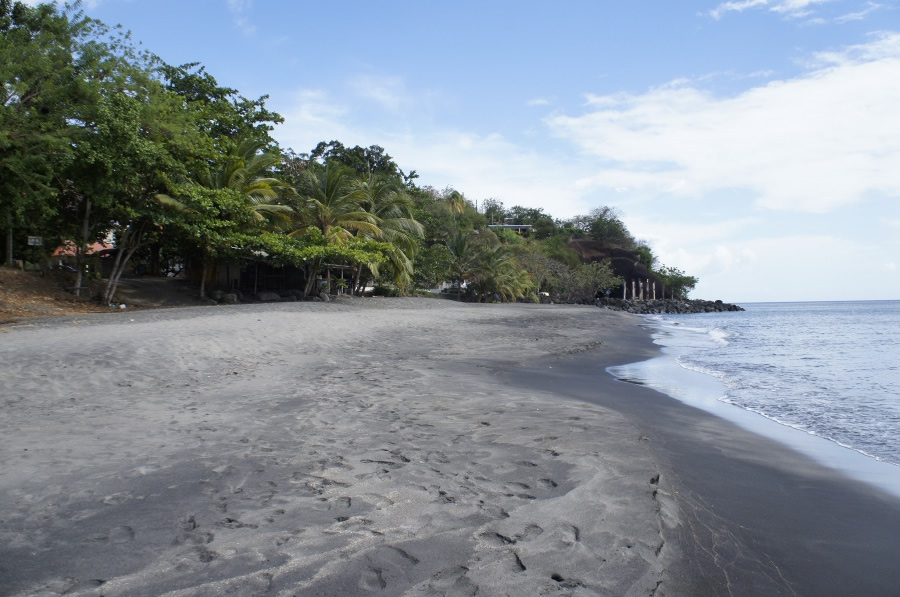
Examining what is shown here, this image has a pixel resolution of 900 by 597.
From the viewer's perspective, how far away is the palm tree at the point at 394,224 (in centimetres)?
2767

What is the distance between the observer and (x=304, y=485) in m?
3.59

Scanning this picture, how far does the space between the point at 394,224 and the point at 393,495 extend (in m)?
25.7

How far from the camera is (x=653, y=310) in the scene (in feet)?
189

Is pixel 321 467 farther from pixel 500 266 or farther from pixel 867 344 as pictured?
pixel 500 266

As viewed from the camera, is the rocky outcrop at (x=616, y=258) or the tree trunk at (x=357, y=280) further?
the rocky outcrop at (x=616, y=258)

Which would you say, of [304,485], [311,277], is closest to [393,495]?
[304,485]

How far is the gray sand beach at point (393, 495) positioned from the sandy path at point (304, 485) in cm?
2

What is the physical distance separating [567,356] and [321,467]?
900 cm

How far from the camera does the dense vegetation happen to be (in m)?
15.0

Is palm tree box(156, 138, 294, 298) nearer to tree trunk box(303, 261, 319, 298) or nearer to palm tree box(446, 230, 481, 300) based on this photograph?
tree trunk box(303, 261, 319, 298)

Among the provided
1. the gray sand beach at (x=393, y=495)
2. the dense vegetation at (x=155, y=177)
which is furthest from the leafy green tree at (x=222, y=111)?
the gray sand beach at (x=393, y=495)

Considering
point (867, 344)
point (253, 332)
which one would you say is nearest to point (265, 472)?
point (253, 332)

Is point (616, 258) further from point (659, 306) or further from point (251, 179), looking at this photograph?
point (251, 179)

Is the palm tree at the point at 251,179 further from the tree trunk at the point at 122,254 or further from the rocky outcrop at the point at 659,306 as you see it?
the rocky outcrop at the point at 659,306
